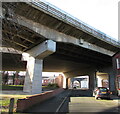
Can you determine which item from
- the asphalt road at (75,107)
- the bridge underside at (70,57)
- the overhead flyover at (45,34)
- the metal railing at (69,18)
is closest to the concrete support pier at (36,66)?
the overhead flyover at (45,34)

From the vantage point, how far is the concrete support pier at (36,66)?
1943cm

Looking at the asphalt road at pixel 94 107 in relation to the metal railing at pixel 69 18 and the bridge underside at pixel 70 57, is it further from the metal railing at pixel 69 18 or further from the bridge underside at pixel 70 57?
the metal railing at pixel 69 18

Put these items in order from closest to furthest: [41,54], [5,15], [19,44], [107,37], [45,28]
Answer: [5,15] → [45,28] → [41,54] → [19,44] → [107,37]

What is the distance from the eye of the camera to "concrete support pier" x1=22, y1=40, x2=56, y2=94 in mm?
19428

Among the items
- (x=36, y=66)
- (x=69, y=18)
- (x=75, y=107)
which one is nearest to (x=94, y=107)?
(x=75, y=107)

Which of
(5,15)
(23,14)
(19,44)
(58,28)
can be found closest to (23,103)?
(5,15)

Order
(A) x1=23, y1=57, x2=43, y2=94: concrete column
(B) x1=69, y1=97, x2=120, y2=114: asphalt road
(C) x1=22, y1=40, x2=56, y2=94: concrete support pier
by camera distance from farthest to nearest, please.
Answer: (A) x1=23, y1=57, x2=43, y2=94: concrete column, (C) x1=22, y1=40, x2=56, y2=94: concrete support pier, (B) x1=69, y1=97, x2=120, y2=114: asphalt road

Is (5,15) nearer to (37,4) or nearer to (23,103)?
(23,103)

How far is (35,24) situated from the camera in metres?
17.9

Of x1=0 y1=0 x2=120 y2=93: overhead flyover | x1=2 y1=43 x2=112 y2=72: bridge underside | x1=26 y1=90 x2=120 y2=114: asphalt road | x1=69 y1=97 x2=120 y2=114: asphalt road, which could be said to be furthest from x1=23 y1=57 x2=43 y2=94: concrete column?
x1=69 y1=97 x2=120 y2=114: asphalt road

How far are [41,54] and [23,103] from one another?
41.6 feet

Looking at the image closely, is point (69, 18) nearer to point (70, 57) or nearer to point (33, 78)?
point (33, 78)

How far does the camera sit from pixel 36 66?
20.7 metres

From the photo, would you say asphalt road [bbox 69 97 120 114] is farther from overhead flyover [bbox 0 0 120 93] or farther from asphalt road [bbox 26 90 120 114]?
overhead flyover [bbox 0 0 120 93]
